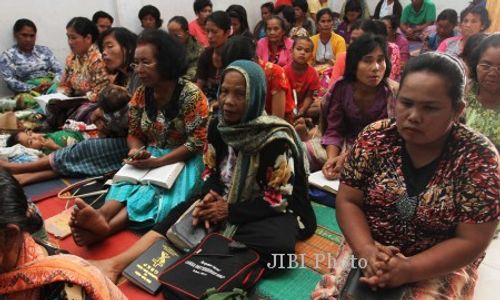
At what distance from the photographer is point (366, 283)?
4.03 ft

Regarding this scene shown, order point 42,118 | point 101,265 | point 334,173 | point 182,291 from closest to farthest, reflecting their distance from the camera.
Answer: point 182,291
point 101,265
point 334,173
point 42,118

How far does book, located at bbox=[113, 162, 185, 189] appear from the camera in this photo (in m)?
2.18

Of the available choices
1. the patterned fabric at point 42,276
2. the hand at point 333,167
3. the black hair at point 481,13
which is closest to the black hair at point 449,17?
the black hair at point 481,13

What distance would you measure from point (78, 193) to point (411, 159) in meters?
2.02

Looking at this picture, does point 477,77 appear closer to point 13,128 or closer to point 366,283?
point 366,283

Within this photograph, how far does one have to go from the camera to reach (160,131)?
2.37 meters

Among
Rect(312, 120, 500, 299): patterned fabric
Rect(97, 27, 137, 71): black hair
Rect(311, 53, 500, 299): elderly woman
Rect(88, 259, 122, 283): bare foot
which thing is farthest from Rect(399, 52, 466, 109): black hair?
Rect(97, 27, 137, 71): black hair

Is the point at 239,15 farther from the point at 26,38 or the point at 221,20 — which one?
the point at 26,38

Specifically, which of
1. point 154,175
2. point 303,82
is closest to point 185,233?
point 154,175

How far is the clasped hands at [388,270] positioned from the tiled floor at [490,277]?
2.08 ft

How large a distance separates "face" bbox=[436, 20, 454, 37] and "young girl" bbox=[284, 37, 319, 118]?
6.38 ft

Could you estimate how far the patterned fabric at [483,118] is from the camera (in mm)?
2029

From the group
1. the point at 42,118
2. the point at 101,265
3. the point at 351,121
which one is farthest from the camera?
the point at 42,118

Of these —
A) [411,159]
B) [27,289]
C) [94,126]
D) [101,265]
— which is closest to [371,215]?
[411,159]
